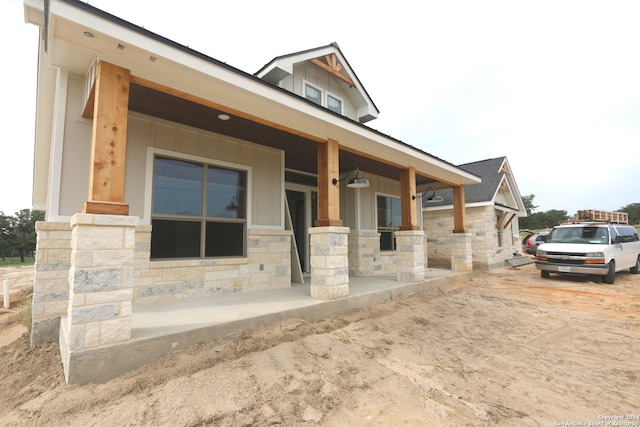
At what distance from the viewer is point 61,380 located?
270cm

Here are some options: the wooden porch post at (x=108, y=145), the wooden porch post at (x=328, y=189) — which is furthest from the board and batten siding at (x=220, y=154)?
the wooden porch post at (x=108, y=145)

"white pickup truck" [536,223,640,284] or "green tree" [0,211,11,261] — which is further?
"green tree" [0,211,11,261]

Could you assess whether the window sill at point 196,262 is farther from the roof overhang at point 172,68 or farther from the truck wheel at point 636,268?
the truck wheel at point 636,268

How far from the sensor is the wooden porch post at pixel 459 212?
371 inches

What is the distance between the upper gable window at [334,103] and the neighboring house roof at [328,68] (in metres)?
0.58

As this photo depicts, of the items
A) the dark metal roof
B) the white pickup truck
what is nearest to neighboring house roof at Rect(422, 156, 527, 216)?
the dark metal roof

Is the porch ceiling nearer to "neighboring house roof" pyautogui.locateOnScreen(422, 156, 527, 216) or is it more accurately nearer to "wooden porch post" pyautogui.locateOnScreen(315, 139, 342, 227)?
"wooden porch post" pyautogui.locateOnScreen(315, 139, 342, 227)

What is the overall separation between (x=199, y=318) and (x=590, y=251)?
11526 mm

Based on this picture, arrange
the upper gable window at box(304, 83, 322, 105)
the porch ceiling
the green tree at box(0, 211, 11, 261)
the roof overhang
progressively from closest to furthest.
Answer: the roof overhang < the porch ceiling < the upper gable window at box(304, 83, 322, 105) < the green tree at box(0, 211, 11, 261)

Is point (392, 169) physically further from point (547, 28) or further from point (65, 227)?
point (65, 227)

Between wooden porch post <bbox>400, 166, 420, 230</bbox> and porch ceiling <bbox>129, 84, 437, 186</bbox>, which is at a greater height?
porch ceiling <bbox>129, 84, 437, 186</bbox>

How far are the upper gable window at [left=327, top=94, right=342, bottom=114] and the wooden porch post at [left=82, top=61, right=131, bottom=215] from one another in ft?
20.8

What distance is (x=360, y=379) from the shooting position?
2955 millimetres

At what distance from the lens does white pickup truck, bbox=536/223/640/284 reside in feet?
29.6
